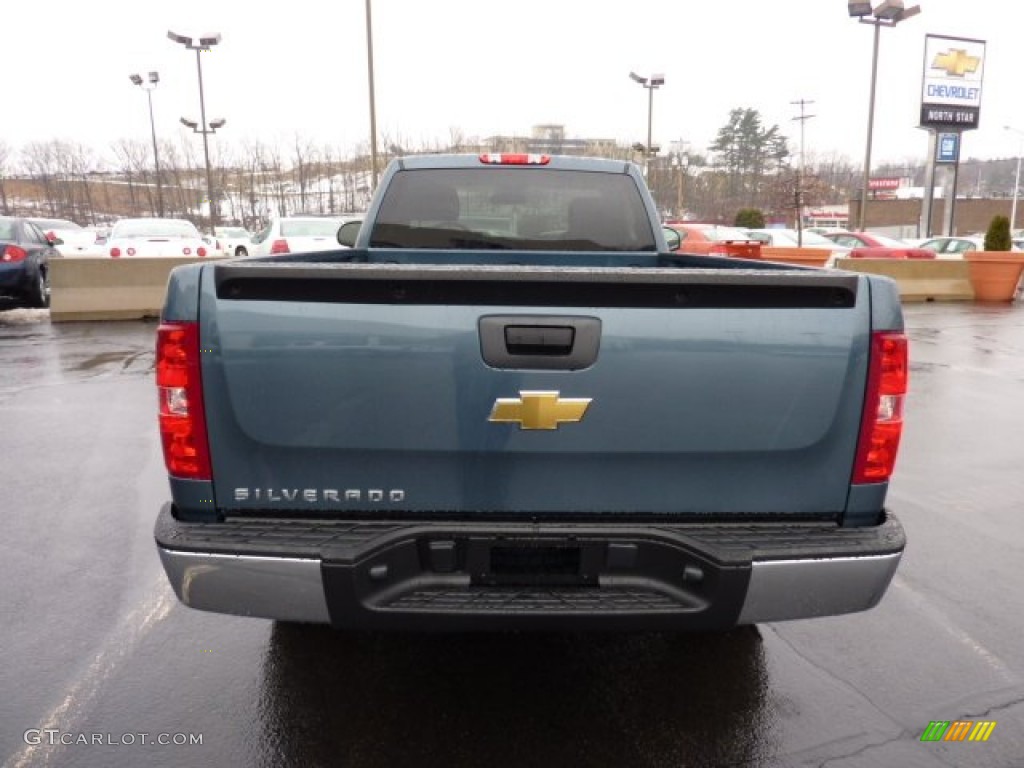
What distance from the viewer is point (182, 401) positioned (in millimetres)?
2355

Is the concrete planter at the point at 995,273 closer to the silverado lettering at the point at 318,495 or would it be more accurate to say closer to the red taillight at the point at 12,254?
the silverado lettering at the point at 318,495

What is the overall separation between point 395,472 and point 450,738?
1.02 metres

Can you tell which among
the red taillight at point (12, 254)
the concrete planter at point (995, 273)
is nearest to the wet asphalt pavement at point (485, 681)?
the red taillight at point (12, 254)

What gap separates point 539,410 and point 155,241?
50.4 ft

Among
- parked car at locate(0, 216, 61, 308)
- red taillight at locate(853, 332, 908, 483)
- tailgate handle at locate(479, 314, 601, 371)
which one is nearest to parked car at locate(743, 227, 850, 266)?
parked car at locate(0, 216, 61, 308)

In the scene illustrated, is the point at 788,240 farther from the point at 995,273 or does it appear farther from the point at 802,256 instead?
the point at 995,273

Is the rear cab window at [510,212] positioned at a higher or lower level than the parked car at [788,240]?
higher

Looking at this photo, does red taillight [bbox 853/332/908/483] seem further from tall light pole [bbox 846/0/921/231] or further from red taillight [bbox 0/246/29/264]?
tall light pole [bbox 846/0/921/231]

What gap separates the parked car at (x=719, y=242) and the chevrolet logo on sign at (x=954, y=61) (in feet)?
66.0

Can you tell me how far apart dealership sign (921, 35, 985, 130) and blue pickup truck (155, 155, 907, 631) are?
3938 cm

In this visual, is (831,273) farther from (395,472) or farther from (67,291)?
(67,291)

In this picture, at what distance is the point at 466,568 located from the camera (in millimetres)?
2371

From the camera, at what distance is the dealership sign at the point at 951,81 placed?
3503cm

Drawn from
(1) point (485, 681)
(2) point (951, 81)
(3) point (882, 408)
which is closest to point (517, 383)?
(3) point (882, 408)
